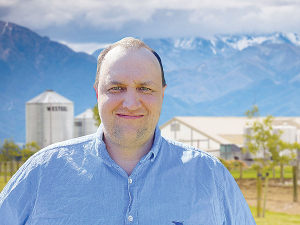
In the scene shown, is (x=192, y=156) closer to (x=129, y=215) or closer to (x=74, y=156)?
(x=129, y=215)

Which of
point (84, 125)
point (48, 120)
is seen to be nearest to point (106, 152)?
point (48, 120)

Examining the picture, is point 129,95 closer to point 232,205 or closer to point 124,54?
point 124,54

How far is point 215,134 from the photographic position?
3322 centimetres

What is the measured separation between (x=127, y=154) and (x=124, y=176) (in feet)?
0.43

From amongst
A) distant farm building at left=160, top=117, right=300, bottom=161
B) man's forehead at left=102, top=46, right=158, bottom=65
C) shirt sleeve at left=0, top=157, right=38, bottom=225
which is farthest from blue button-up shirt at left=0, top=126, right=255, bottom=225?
distant farm building at left=160, top=117, right=300, bottom=161

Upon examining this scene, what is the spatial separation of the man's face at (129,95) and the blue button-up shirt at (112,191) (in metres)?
0.11

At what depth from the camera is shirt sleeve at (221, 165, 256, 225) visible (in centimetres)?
209

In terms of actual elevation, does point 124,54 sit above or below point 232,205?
above

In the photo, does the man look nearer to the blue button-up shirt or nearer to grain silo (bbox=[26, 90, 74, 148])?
the blue button-up shirt

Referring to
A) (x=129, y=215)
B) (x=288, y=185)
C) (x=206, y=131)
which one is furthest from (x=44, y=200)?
(x=206, y=131)

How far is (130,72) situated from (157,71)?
0.51 feet

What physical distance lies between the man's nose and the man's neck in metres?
0.23

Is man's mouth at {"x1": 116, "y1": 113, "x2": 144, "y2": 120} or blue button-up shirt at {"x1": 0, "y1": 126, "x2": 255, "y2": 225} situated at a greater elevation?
man's mouth at {"x1": 116, "y1": 113, "x2": 144, "y2": 120}

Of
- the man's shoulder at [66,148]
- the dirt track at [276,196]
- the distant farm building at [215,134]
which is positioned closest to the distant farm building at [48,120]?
the distant farm building at [215,134]
